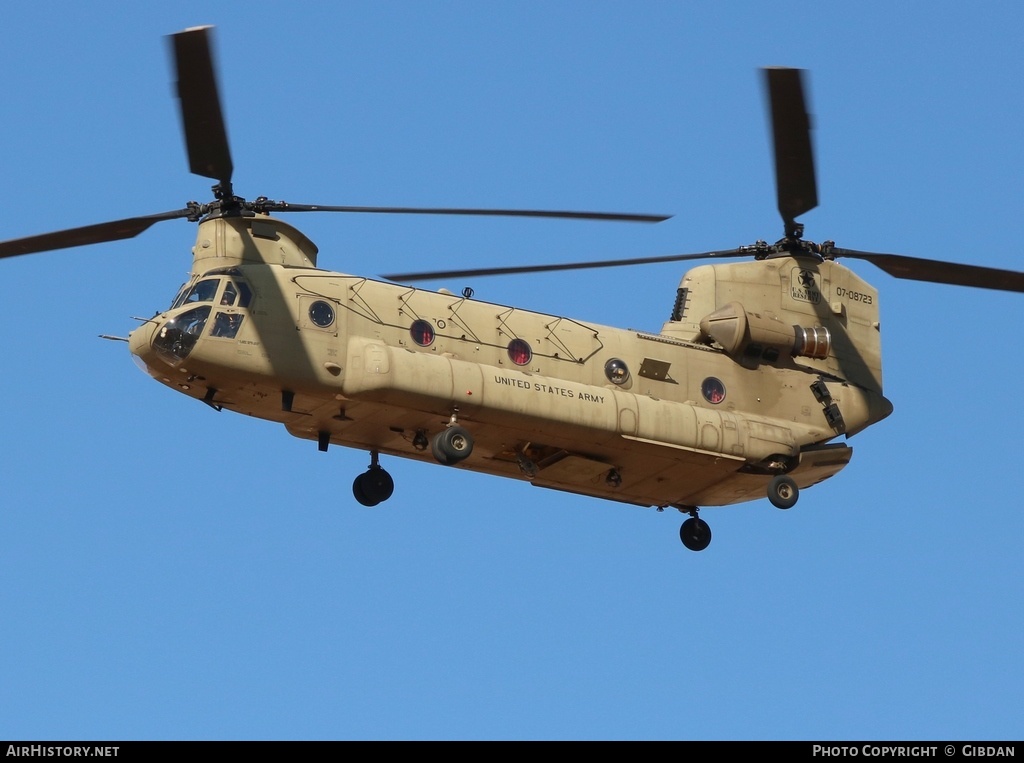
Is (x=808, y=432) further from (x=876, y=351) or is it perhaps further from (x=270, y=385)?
(x=270, y=385)

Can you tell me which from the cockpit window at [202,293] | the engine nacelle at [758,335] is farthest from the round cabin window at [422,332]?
the engine nacelle at [758,335]

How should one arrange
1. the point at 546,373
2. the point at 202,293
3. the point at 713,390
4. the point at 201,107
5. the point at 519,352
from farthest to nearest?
the point at 713,390
the point at 546,373
the point at 519,352
the point at 202,293
the point at 201,107

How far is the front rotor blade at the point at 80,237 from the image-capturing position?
33.9m

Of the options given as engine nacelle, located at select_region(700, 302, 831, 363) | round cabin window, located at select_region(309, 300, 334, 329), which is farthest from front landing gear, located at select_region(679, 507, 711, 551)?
round cabin window, located at select_region(309, 300, 334, 329)

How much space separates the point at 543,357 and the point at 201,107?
320 inches

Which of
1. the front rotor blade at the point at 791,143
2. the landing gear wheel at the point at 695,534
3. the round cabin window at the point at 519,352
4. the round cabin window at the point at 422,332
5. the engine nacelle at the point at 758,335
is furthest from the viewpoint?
the landing gear wheel at the point at 695,534

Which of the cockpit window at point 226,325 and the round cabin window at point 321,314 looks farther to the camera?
the round cabin window at point 321,314

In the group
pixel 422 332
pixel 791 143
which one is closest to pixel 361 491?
pixel 422 332

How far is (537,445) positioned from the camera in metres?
36.1

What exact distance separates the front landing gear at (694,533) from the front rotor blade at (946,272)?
649 centimetres

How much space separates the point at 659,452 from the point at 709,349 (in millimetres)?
3008

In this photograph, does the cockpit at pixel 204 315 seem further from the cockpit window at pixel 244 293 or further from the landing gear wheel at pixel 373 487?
the landing gear wheel at pixel 373 487

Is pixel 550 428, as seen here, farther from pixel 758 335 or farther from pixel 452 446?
pixel 758 335

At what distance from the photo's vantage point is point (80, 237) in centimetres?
3428
